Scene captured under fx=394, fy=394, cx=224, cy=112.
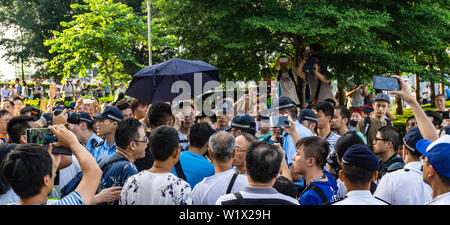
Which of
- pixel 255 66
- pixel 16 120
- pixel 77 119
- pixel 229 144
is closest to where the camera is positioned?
pixel 229 144

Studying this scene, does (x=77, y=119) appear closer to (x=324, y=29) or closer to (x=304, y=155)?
(x=304, y=155)

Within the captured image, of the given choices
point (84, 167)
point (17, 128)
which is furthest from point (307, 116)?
point (17, 128)

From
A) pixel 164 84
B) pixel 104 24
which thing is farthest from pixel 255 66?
pixel 104 24

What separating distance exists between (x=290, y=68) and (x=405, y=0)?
3556 millimetres

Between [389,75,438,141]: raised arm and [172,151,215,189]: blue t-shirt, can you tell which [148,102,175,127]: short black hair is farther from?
[389,75,438,141]: raised arm

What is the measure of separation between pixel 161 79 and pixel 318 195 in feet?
14.6

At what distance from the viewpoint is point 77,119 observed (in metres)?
5.87

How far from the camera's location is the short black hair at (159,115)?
546cm

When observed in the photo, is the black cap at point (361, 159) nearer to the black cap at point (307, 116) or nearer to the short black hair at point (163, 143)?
Answer: the short black hair at point (163, 143)

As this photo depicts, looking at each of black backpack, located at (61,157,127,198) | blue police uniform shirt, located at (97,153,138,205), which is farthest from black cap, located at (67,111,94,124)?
blue police uniform shirt, located at (97,153,138,205)

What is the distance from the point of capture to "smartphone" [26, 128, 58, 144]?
9.71 feet

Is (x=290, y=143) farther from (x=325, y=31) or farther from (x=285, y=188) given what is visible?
(x=325, y=31)

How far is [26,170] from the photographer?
2.51 meters

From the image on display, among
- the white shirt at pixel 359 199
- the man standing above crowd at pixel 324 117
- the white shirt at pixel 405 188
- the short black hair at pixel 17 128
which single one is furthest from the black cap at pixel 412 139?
the short black hair at pixel 17 128
